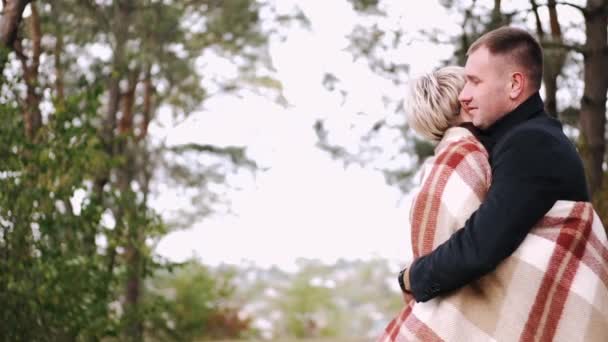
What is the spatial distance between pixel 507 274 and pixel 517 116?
15.6 inches

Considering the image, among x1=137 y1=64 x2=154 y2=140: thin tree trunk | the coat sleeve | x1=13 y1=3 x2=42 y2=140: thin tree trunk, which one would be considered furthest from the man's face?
x1=137 y1=64 x2=154 y2=140: thin tree trunk

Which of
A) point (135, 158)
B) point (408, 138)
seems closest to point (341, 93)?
point (408, 138)

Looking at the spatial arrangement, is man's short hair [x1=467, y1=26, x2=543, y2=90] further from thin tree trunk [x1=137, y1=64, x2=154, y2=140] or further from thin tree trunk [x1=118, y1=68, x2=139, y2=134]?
thin tree trunk [x1=137, y1=64, x2=154, y2=140]

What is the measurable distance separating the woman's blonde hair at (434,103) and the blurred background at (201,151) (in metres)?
0.10

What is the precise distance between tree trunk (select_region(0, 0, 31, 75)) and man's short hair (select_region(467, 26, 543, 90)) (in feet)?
11.6

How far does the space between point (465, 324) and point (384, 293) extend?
93.1 ft

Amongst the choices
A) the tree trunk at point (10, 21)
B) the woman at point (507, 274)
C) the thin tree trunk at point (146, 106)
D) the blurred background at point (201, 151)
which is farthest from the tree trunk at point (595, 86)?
the thin tree trunk at point (146, 106)

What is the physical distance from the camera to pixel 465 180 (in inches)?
100

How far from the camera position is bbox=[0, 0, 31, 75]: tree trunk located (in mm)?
5531

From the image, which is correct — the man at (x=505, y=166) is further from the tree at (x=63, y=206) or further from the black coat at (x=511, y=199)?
the tree at (x=63, y=206)

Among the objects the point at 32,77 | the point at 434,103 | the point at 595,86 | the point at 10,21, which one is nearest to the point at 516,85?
the point at 434,103

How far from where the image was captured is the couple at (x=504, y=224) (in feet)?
8.00

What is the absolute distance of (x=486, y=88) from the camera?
8.51ft

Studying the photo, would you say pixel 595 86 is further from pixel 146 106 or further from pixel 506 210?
pixel 146 106
